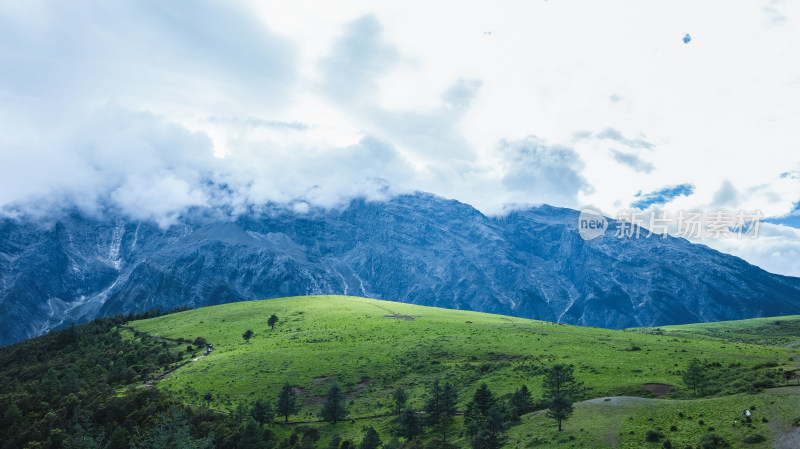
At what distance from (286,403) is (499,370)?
47.3m

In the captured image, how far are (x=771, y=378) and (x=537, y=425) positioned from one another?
36.6m

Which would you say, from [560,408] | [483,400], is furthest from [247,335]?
[560,408]

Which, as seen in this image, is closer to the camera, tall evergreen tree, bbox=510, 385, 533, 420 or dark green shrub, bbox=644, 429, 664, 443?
dark green shrub, bbox=644, 429, 664, 443

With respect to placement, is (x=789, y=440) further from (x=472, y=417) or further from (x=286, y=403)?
(x=286, y=403)

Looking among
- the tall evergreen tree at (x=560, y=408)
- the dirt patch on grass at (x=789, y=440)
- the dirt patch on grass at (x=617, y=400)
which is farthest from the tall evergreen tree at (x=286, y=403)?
the dirt patch on grass at (x=789, y=440)

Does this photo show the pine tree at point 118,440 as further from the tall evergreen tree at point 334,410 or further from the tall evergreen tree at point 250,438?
the tall evergreen tree at point 334,410

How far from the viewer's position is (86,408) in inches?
3514

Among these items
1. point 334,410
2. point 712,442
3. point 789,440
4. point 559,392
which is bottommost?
point 334,410

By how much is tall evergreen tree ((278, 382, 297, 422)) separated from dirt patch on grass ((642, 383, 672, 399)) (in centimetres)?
6773

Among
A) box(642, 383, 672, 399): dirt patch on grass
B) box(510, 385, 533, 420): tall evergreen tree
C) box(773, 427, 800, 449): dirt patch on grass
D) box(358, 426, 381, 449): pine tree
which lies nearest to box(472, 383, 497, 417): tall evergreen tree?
box(510, 385, 533, 420): tall evergreen tree

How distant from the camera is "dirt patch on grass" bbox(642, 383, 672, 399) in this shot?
69.0 m

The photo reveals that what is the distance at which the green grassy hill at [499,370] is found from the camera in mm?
55197

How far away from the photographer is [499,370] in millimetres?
95438

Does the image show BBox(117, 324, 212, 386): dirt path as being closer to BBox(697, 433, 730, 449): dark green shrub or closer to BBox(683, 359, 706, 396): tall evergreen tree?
BBox(697, 433, 730, 449): dark green shrub
